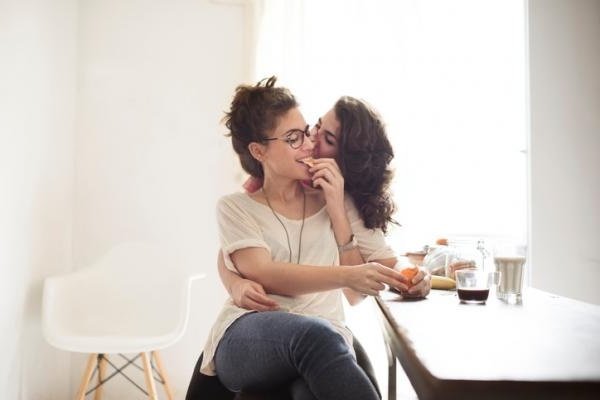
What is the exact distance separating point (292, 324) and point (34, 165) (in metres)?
1.97

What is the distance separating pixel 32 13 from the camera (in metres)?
2.42

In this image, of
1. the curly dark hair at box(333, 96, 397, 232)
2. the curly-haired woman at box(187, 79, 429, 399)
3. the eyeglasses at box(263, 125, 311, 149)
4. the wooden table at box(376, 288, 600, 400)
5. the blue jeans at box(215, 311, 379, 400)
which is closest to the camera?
the wooden table at box(376, 288, 600, 400)

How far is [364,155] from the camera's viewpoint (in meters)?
1.66

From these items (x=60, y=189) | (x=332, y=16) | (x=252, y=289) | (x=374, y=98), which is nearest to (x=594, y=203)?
(x=374, y=98)

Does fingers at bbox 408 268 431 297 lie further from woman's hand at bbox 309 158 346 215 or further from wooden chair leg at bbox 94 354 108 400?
wooden chair leg at bbox 94 354 108 400

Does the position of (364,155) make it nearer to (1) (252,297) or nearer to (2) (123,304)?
(1) (252,297)

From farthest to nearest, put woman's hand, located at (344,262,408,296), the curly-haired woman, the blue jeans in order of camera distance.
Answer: woman's hand, located at (344,262,408,296) < the curly-haired woman < the blue jeans

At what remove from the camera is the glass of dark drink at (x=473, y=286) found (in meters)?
1.17

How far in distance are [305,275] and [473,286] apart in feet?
1.34

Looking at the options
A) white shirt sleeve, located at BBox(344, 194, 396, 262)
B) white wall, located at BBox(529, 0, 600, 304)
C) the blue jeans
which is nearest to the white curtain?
white wall, located at BBox(529, 0, 600, 304)

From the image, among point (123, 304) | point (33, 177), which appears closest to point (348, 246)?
point (123, 304)

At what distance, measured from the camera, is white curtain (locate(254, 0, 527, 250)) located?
113 inches

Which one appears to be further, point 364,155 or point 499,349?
point 364,155

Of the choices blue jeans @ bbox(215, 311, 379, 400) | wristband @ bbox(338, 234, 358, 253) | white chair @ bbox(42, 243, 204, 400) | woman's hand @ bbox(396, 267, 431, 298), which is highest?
wristband @ bbox(338, 234, 358, 253)
